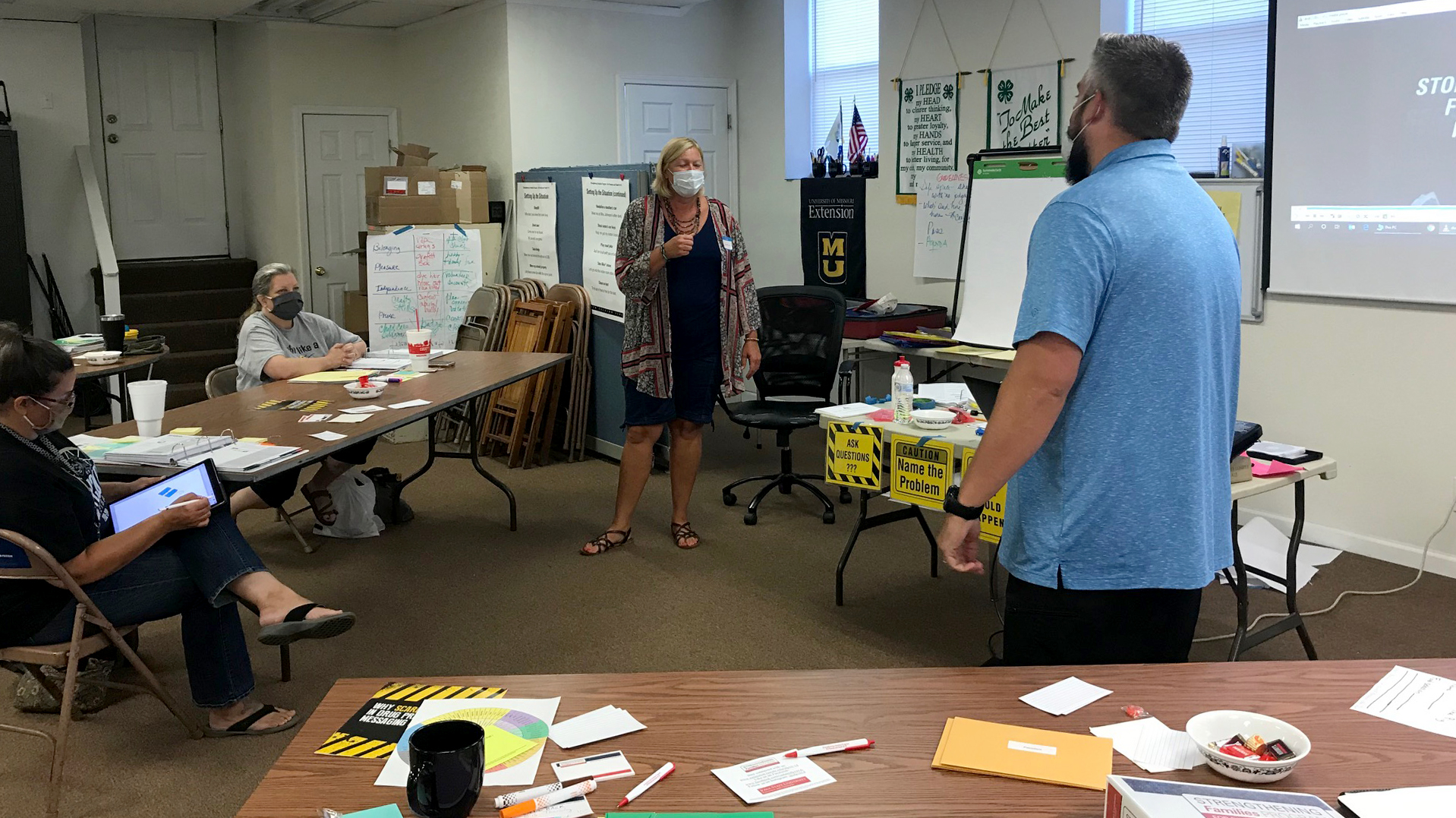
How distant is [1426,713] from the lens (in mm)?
1551

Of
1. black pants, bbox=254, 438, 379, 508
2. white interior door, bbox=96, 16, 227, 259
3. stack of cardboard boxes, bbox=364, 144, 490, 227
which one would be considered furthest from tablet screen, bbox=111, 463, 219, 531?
white interior door, bbox=96, 16, 227, 259

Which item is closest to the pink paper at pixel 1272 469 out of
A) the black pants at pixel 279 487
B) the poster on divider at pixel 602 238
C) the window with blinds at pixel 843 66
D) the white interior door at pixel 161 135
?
the black pants at pixel 279 487

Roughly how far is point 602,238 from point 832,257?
158cm

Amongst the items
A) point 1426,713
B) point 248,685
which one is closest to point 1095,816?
point 1426,713

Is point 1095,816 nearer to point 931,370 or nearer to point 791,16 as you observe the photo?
point 931,370

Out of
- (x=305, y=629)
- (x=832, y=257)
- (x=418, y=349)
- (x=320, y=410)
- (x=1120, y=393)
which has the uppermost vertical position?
(x=832, y=257)

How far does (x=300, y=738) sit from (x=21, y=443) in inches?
57.4

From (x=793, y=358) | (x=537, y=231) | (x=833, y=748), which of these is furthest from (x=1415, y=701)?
(x=537, y=231)

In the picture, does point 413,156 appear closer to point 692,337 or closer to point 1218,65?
point 692,337

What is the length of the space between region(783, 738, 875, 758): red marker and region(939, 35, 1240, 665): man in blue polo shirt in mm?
531

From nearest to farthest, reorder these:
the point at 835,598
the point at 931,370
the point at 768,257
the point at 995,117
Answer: the point at 835,598
the point at 995,117
the point at 931,370
the point at 768,257

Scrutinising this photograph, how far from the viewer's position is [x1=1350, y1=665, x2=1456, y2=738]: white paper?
1525mm

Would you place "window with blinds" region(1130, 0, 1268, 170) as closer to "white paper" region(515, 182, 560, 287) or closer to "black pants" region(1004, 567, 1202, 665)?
"white paper" region(515, 182, 560, 287)

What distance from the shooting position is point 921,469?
11.3ft
